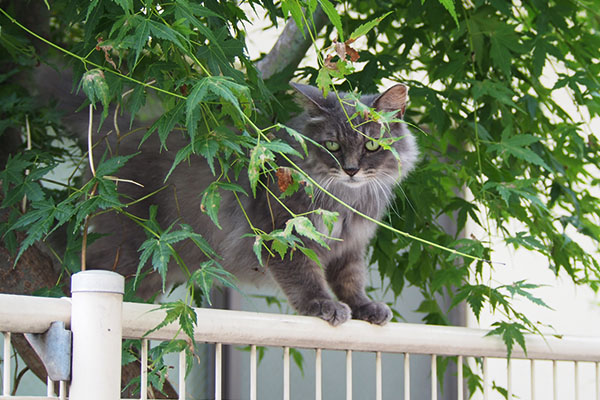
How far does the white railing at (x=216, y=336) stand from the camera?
3.13 ft

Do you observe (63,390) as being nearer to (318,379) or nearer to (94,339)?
(94,339)

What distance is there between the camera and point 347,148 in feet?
5.89

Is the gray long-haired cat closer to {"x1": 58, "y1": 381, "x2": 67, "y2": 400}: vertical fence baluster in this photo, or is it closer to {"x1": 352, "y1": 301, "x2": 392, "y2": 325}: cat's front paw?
{"x1": 352, "y1": 301, "x2": 392, "y2": 325}: cat's front paw

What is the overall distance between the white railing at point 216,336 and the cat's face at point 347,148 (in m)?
0.53

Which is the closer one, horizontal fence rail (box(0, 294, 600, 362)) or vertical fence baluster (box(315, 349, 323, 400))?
horizontal fence rail (box(0, 294, 600, 362))

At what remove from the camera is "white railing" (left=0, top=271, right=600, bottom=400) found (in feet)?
3.13

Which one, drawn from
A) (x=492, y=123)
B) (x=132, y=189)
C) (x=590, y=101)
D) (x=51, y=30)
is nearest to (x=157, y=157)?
(x=132, y=189)

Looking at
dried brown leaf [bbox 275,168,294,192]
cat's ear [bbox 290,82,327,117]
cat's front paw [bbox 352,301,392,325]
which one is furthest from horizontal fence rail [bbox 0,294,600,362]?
cat's ear [bbox 290,82,327,117]

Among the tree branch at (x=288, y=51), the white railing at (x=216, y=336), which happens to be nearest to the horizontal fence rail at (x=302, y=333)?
the white railing at (x=216, y=336)

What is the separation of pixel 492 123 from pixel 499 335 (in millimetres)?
855

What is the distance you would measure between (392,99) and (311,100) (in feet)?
0.64

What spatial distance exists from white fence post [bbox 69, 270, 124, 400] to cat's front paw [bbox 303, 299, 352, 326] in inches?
26.3

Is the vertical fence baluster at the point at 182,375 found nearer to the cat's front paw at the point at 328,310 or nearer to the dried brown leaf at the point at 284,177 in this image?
the dried brown leaf at the point at 284,177

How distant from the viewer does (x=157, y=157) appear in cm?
206
